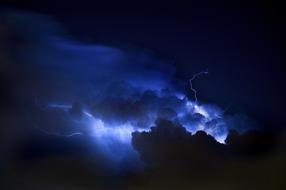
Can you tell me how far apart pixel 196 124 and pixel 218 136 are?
0.52 metres

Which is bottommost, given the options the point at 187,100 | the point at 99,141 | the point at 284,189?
the point at 284,189

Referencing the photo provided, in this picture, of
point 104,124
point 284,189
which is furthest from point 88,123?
point 284,189

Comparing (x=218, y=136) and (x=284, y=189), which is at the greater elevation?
(x=218, y=136)

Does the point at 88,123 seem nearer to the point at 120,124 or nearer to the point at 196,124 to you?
the point at 120,124

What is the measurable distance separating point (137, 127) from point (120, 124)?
365 millimetres

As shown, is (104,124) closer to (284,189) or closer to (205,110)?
(205,110)

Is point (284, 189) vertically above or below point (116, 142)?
below

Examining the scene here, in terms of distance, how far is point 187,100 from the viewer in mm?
14523

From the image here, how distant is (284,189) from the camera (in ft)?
44.9

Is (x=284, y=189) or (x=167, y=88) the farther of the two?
(x=167, y=88)

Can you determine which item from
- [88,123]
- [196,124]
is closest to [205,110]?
[196,124]

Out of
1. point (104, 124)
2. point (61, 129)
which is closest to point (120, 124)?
point (104, 124)

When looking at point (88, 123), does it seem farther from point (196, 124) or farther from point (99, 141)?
point (196, 124)

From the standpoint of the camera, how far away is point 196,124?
14516 mm
